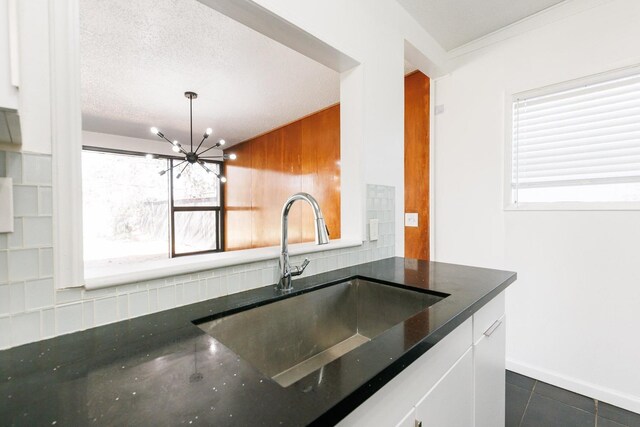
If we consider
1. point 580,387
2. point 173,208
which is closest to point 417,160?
point 580,387

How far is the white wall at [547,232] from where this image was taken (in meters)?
1.61

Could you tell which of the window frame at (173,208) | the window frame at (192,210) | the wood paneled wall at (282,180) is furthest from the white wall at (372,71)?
the window frame at (192,210)

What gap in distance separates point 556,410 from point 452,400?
54.9 inches

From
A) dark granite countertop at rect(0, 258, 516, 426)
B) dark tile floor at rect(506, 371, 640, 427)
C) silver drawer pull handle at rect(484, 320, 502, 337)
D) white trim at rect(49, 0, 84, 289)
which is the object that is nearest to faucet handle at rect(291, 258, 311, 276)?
dark granite countertop at rect(0, 258, 516, 426)

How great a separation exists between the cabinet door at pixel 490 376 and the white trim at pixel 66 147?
3.92 ft

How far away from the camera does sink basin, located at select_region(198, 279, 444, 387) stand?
0.85 meters

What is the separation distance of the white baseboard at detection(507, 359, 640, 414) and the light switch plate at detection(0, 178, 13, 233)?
105 inches

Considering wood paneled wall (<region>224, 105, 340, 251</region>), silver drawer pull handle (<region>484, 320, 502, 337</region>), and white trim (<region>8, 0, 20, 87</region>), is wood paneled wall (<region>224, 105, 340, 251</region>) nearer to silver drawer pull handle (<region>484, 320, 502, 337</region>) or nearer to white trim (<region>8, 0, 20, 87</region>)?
silver drawer pull handle (<region>484, 320, 502, 337</region>)

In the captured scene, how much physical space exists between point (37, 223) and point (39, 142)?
0.18 m

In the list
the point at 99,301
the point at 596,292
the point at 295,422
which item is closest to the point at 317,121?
the point at 596,292

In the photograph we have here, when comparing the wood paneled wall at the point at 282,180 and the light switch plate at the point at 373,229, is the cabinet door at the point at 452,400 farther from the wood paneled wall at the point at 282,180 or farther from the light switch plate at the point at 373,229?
the wood paneled wall at the point at 282,180

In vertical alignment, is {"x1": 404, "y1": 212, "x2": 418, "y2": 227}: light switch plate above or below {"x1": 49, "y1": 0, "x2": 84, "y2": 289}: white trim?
below

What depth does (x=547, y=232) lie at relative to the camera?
1857 millimetres

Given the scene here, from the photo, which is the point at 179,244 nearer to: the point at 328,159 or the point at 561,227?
the point at 328,159
